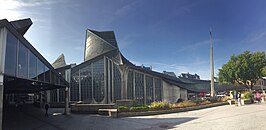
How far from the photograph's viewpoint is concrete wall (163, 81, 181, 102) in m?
49.6

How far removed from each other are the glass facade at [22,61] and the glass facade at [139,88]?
33.2m

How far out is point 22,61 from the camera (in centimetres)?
1173

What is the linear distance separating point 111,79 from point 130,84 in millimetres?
4524

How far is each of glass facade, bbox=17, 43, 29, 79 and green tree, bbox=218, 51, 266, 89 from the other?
37055mm

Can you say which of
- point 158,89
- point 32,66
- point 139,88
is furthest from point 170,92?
point 32,66

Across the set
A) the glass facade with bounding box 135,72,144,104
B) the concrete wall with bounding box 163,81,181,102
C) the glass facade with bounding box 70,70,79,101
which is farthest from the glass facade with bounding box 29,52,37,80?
the concrete wall with bounding box 163,81,181,102

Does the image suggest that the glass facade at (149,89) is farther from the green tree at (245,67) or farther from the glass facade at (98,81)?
the green tree at (245,67)

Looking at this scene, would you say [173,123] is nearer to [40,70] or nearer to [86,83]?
[40,70]

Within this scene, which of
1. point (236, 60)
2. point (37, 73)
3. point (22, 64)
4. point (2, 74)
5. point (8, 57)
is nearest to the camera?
point (2, 74)

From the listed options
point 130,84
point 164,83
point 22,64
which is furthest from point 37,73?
point 164,83

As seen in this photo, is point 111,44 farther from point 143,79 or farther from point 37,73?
point 37,73

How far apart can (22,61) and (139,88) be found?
34.5 metres

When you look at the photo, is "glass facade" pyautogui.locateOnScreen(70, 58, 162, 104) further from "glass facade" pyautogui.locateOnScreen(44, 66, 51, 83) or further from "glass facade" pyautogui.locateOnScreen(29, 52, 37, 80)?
"glass facade" pyautogui.locateOnScreen(29, 52, 37, 80)

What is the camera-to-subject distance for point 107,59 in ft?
156
